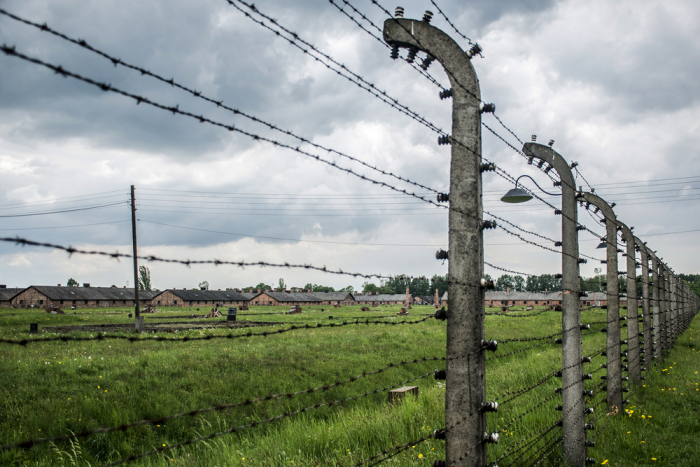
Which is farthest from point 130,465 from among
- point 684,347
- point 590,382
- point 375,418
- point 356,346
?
point 684,347

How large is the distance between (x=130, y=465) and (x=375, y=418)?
4627 mm

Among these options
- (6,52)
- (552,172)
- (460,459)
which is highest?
(552,172)

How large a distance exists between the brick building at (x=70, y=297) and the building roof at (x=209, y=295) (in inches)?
306

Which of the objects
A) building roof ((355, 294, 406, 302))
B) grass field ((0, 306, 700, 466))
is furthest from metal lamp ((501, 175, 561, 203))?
building roof ((355, 294, 406, 302))

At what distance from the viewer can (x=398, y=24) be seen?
3664 mm

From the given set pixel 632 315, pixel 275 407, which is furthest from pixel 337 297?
pixel 632 315

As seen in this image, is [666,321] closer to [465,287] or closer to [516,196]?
[516,196]

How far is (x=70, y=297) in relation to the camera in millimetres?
81062

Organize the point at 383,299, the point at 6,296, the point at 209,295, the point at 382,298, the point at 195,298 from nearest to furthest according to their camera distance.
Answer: the point at 6,296 → the point at 195,298 → the point at 209,295 → the point at 383,299 → the point at 382,298

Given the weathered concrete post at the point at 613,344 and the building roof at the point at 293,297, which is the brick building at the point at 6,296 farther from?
the weathered concrete post at the point at 613,344

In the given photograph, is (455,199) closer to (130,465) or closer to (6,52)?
(6,52)

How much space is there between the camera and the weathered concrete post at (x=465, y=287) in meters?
3.19

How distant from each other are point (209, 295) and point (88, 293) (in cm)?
2368

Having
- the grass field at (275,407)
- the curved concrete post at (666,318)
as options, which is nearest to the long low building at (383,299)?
the grass field at (275,407)
